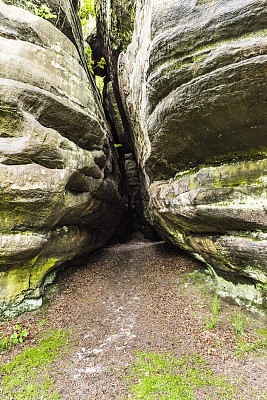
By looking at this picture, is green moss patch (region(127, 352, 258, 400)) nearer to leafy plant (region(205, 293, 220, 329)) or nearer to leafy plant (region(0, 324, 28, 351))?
leafy plant (region(205, 293, 220, 329))

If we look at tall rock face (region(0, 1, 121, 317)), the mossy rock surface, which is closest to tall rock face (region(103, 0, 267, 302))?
the mossy rock surface

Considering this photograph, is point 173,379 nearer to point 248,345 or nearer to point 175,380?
point 175,380

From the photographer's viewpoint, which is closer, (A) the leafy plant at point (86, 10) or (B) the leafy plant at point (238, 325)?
(B) the leafy plant at point (238, 325)

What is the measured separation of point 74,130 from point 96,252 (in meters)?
8.01

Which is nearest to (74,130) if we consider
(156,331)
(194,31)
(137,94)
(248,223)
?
(137,94)

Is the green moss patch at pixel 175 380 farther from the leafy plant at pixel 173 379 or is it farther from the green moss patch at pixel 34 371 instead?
the green moss patch at pixel 34 371

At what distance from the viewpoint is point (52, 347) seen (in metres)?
5.58

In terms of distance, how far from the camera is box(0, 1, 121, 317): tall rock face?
639cm

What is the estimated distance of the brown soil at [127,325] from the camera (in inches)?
175

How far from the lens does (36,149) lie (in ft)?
21.7

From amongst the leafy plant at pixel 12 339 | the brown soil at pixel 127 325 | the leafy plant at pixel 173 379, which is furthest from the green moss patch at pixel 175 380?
the leafy plant at pixel 12 339

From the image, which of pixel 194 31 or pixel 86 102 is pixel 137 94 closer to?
pixel 86 102

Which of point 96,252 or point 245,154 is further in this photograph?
point 96,252

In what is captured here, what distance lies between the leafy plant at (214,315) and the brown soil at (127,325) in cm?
12
